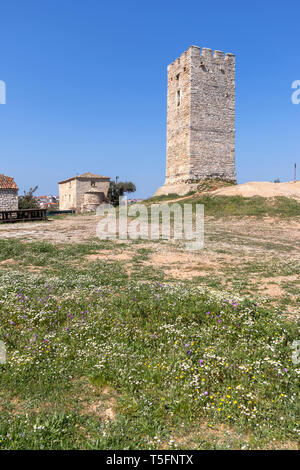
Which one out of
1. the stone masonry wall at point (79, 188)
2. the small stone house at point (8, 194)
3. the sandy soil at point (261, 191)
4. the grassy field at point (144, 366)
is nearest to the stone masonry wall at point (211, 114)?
the sandy soil at point (261, 191)

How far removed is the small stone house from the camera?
32.9 metres

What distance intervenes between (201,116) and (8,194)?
73.5 ft

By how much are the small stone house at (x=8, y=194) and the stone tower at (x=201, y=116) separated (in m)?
17.7

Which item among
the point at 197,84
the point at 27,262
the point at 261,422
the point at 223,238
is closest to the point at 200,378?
the point at 261,422

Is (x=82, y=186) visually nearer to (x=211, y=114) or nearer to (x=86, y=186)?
(x=86, y=186)

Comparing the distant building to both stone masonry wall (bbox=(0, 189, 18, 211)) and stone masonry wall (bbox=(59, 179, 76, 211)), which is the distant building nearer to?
stone masonry wall (bbox=(59, 179, 76, 211))

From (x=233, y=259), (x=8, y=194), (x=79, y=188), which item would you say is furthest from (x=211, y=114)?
Result: (x=79, y=188)

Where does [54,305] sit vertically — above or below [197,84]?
below

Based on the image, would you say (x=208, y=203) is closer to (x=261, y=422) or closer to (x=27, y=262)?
(x=27, y=262)

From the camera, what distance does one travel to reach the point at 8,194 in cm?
3319

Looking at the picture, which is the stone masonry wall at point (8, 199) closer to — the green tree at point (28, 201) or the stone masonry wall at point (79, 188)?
the green tree at point (28, 201)

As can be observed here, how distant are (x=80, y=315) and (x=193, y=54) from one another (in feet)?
97.5

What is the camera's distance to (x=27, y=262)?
991cm

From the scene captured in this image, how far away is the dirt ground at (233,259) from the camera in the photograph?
25.3 ft
